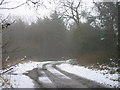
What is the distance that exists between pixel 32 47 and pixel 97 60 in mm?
33771

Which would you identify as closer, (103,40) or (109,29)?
(109,29)

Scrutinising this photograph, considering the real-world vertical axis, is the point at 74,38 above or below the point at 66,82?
above

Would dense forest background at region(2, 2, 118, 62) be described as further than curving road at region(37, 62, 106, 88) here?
Yes

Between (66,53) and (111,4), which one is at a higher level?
(111,4)

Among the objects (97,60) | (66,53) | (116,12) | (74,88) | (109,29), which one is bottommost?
(66,53)

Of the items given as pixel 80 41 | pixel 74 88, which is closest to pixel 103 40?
pixel 80 41

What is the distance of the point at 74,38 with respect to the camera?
43969mm

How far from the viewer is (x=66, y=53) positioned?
214 feet

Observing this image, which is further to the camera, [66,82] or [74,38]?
[74,38]

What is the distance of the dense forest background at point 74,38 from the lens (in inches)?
1030

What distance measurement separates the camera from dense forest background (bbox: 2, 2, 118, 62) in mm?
26153

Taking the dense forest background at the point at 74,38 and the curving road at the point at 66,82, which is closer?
the curving road at the point at 66,82

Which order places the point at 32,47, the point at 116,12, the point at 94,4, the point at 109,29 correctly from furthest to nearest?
1. the point at 32,47
2. the point at 94,4
3. the point at 109,29
4. the point at 116,12

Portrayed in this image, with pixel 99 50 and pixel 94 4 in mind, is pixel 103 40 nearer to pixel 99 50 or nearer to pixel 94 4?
pixel 99 50
